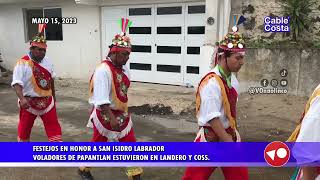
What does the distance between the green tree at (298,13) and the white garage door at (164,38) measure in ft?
7.70

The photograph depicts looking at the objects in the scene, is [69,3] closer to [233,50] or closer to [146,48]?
[146,48]

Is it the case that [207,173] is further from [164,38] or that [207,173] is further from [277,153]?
[164,38]

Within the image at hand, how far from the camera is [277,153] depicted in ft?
10.2

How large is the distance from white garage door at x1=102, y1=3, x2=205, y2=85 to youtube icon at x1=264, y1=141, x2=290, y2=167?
8477 mm

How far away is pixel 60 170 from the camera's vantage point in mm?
5371

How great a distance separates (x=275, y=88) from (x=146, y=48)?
448 centimetres

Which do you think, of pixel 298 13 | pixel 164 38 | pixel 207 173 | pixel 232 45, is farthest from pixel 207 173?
pixel 164 38

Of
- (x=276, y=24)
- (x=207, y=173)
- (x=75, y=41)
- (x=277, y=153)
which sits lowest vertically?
(x=207, y=173)

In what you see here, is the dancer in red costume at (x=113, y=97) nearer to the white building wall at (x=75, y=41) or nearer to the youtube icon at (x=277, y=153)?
the youtube icon at (x=277, y=153)

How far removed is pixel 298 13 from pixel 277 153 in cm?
774

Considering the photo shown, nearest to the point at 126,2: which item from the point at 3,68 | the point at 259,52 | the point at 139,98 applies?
the point at 139,98

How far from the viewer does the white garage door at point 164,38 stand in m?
11.7

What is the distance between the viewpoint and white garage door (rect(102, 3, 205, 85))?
460 inches

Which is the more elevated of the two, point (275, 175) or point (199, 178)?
point (199, 178)
